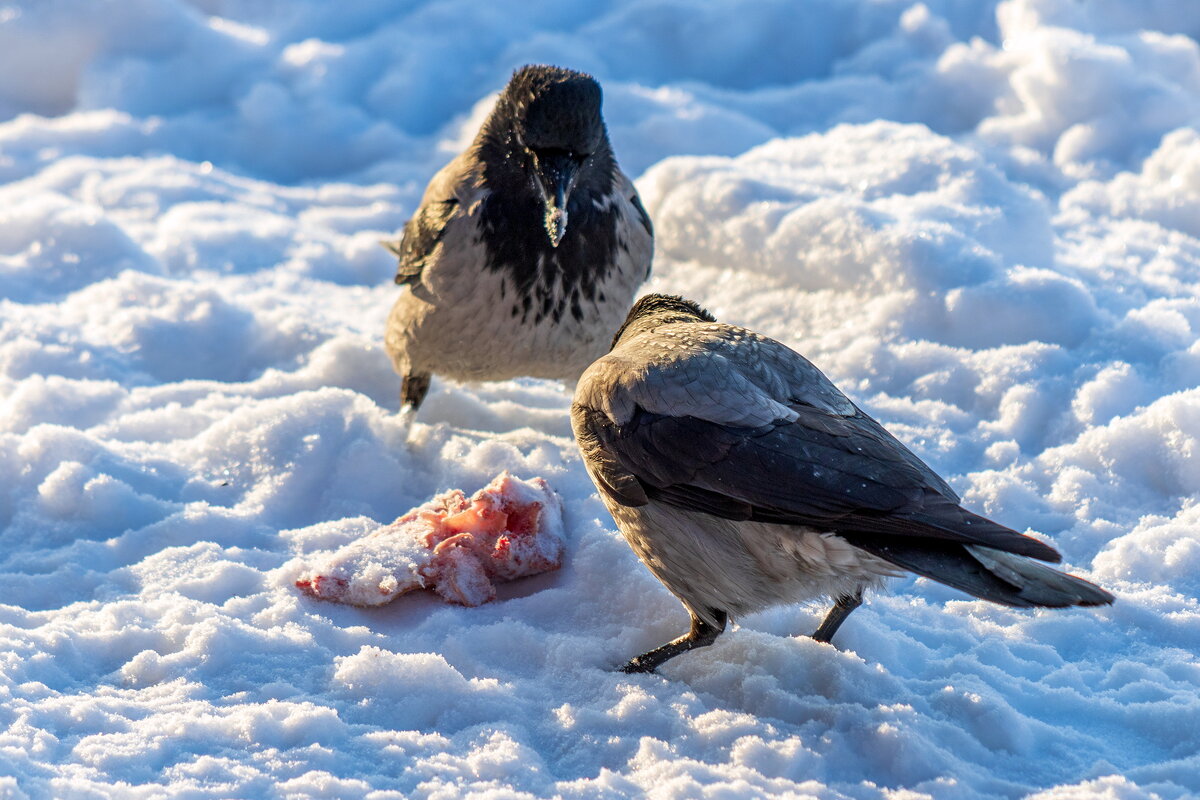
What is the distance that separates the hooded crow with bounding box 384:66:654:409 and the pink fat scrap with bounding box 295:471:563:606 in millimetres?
848

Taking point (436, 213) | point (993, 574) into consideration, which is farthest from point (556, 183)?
point (993, 574)

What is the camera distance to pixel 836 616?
3.26 m

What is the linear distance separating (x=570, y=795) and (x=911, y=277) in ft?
10.4

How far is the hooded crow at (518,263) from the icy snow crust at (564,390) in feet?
1.14

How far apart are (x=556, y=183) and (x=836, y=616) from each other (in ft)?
5.79

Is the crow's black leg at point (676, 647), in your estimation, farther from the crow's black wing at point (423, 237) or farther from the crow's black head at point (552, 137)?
the crow's black wing at point (423, 237)

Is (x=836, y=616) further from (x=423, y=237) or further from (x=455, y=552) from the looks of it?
(x=423, y=237)

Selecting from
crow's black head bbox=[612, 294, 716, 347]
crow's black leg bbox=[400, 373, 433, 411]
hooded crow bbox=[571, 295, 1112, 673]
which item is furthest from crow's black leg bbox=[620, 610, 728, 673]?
crow's black leg bbox=[400, 373, 433, 411]

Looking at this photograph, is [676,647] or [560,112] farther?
[560,112]

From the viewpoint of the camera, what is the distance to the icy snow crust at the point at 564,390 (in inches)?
114

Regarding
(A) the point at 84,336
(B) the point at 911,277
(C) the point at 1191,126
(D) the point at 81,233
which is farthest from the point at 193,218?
(C) the point at 1191,126

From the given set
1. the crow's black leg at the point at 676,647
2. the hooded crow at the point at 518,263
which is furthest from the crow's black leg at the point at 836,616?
the hooded crow at the point at 518,263

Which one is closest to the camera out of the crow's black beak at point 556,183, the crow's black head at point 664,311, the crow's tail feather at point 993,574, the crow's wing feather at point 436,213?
the crow's tail feather at point 993,574

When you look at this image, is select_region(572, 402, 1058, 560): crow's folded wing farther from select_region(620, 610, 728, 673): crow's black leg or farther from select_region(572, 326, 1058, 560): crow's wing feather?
select_region(620, 610, 728, 673): crow's black leg
